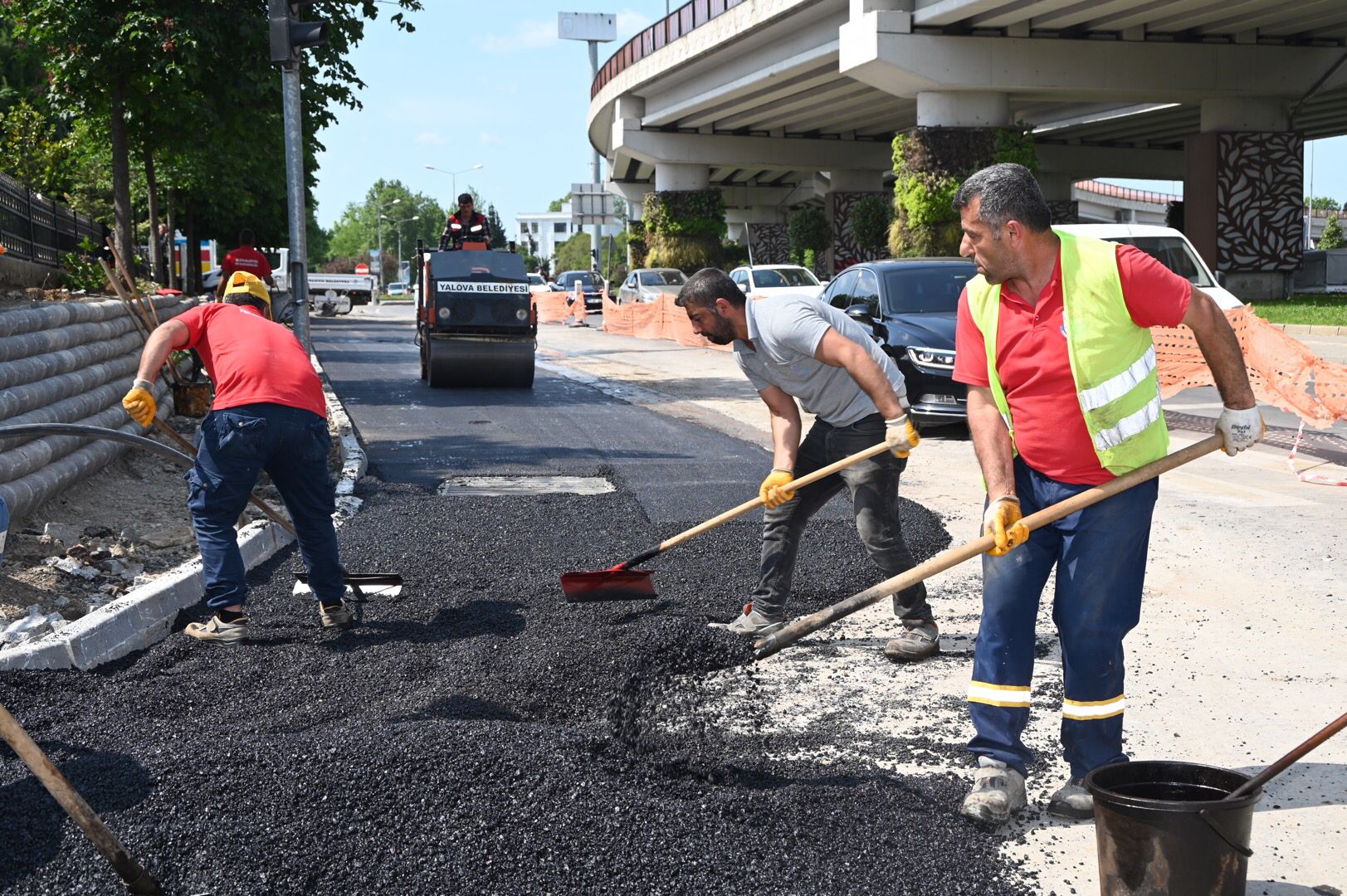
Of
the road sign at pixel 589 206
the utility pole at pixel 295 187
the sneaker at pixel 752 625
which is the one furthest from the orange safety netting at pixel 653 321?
the road sign at pixel 589 206

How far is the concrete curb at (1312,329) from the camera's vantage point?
848 inches

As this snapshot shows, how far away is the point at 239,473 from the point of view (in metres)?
5.48

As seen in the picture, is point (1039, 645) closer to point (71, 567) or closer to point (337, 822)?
point (337, 822)

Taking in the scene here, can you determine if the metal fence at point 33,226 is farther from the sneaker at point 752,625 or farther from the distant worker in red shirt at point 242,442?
the sneaker at point 752,625

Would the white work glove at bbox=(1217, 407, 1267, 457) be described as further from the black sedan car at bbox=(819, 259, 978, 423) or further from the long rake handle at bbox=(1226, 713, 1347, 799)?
the black sedan car at bbox=(819, 259, 978, 423)

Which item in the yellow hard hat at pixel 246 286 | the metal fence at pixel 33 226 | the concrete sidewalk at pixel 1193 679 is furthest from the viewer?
the metal fence at pixel 33 226

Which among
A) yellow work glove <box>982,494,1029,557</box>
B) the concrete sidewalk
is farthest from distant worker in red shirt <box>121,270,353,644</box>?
yellow work glove <box>982,494,1029,557</box>

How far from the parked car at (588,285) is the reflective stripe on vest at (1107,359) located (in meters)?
42.8

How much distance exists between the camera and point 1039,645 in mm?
5453

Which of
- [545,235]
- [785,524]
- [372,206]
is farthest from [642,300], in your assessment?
[545,235]

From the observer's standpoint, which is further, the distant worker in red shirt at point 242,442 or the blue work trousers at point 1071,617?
the distant worker in red shirt at point 242,442

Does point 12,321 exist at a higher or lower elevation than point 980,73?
lower

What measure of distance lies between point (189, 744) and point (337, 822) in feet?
3.13

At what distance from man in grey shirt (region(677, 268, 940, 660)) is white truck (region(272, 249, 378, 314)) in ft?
123
